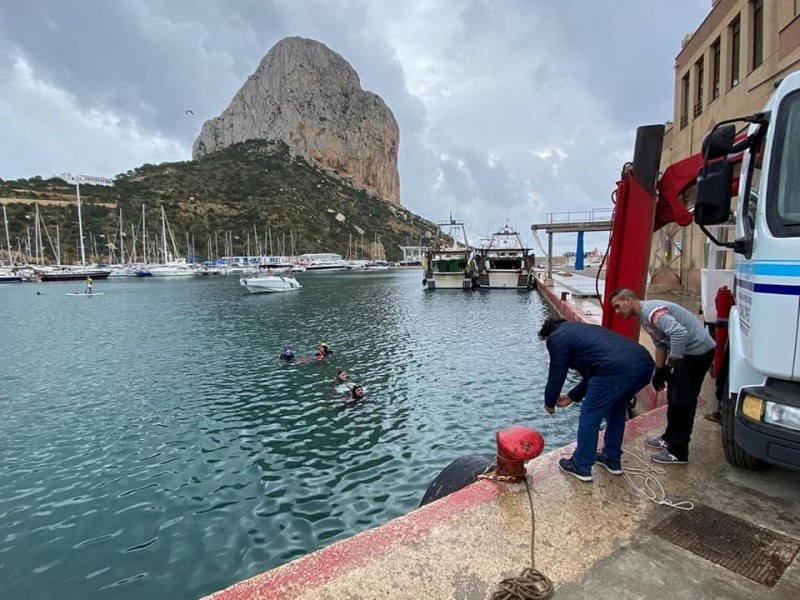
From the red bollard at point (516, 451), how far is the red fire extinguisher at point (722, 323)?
2630 mm

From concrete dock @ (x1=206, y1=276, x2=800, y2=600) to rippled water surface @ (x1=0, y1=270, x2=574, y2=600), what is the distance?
7.19 ft

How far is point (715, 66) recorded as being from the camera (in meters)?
18.6

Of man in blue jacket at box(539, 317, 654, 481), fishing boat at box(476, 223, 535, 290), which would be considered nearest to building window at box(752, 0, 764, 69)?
man in blue jacket at box(539, 317, 654, 481)

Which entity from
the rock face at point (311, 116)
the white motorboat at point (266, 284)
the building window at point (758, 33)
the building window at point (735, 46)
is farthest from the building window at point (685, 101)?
the rock face at point (311, 116)

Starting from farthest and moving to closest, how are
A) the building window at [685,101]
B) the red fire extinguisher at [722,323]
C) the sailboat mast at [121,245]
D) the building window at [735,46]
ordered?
the sailboat mast at [121,245], the building window at [685,101], the building window at [735,46], the red fire extinguisher at [722,323]

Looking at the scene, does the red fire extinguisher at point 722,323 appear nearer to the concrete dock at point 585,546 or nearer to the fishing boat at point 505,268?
the concrete dock at point 585,546

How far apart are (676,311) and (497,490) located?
2.45m

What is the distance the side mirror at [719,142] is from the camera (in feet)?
11.4

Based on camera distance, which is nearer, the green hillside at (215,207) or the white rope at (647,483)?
the white rope at (647,483)

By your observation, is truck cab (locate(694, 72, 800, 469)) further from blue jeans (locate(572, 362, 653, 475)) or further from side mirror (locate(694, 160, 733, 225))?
Result: blue jeans (locate(572, 362, 653, 475))

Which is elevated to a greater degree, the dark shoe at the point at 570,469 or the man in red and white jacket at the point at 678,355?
the man in red and white jacket at the point at 678,355

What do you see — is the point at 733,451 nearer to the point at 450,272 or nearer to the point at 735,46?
the point at 735,46

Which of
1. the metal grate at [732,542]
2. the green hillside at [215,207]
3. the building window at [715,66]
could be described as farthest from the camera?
the green hillside at [215,207]

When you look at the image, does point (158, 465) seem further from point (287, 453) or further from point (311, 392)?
point (311, 392)
